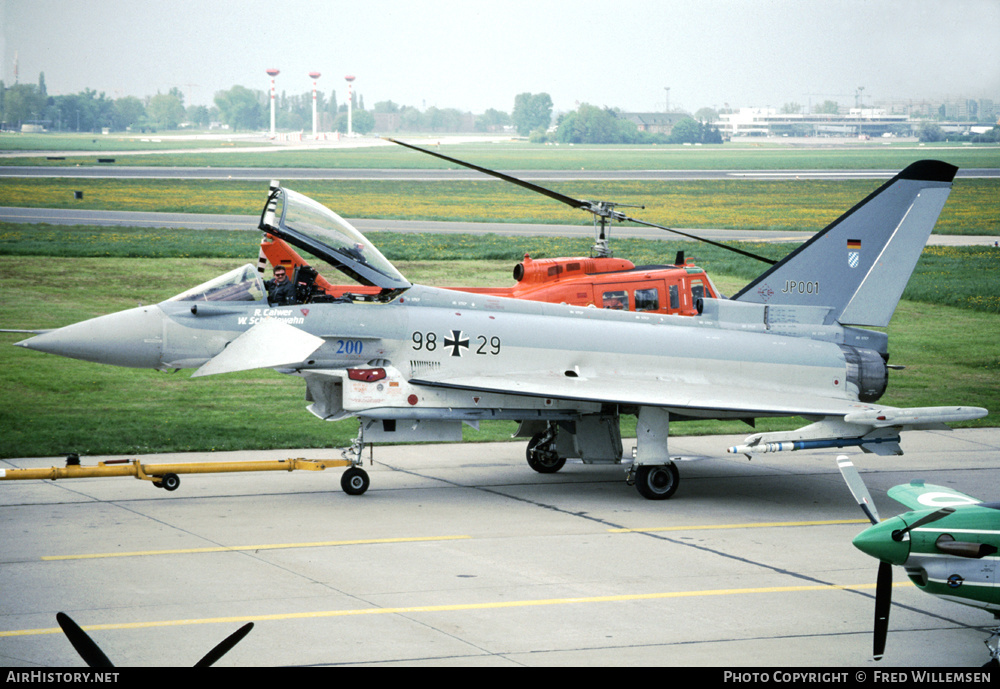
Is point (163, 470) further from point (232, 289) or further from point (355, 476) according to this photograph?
point (232, 289)

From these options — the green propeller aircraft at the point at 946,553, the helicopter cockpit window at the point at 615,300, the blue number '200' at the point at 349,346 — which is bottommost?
the green propeller aircraft at the point at 946,553

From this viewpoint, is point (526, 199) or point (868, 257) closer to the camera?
point (868, 257)

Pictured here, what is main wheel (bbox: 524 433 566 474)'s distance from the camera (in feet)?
50.4

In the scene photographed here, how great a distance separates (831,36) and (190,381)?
30.7 m

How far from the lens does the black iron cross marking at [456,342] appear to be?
1398 centimetres

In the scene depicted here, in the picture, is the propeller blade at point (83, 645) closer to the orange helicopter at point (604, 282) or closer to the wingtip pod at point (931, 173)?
the orange helicopter at point (604, 282)

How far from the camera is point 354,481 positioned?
1372cm

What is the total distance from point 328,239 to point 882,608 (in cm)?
872

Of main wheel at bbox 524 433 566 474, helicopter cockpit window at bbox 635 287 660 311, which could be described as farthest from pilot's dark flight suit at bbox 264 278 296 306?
helicopter cockpit window at bbox 635 287 660 311

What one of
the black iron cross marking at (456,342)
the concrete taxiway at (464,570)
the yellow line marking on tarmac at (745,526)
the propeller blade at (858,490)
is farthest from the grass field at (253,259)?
the propeller blade at (858,490)

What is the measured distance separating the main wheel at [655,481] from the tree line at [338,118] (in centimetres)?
4370

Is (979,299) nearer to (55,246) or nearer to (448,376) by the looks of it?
(448,376)

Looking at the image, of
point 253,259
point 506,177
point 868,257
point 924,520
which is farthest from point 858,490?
point 253,259

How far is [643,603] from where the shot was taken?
31.7 feet
